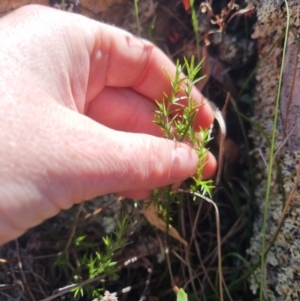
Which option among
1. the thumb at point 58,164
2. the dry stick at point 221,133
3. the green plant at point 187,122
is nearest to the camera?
the thumb at point 58,164

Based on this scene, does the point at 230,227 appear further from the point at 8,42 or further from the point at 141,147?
the point at 8,42

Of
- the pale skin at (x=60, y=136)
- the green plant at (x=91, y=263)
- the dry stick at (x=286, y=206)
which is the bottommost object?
A: the green plant at (x=91, y=263)

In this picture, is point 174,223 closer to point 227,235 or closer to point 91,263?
point 227,235

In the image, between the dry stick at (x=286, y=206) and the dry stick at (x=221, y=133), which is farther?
the dry stick at (x=221, y=133)

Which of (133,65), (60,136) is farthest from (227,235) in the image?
(60,136)

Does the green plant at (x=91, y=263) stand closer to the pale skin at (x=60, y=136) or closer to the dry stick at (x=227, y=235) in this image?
the pale skin at (x=60, y=136)

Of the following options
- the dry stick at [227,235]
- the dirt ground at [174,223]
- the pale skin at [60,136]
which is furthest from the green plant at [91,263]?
the dry stick at [227,235]

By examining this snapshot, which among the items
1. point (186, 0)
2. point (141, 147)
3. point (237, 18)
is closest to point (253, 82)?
point (237, 18)
